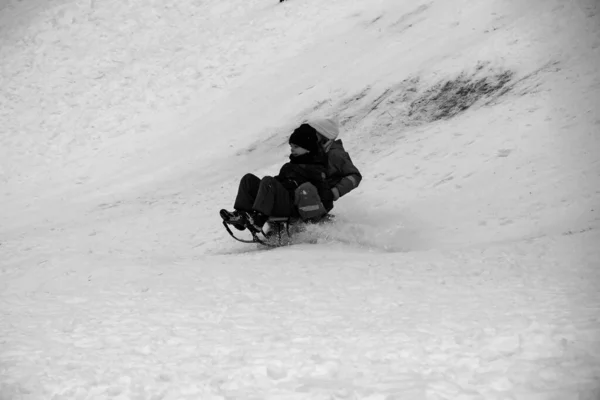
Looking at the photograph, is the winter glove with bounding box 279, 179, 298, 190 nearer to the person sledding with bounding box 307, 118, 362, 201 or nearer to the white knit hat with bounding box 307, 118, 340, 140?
the person sledding with bounding box 307, 118, 362, 201

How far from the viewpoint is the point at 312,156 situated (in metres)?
7.16

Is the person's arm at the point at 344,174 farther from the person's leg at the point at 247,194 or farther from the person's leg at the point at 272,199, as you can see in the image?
the person's leg at the point at 247,194

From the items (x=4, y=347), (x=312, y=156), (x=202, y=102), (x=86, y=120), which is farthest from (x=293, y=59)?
(x=4, y=347)

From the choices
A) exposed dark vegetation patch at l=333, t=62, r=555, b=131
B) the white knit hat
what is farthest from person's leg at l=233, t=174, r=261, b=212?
exposed dark vegetation patch at l=333, t=62, r=555, b=131

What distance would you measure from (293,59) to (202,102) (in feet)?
9.52

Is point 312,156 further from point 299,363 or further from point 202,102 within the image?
point 202,102

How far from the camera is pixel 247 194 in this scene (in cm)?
682

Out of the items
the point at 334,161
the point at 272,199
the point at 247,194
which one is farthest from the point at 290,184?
the point at 334,161

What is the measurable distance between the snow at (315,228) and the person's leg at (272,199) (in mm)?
452

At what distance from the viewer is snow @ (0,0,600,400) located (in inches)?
126

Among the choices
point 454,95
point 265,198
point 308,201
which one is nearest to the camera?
point 265,198

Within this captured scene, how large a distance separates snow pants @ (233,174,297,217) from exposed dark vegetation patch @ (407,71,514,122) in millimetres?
4484

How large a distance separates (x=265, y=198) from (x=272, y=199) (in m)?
0.09

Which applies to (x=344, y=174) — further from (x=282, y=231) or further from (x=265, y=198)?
(x=265, y=198)
